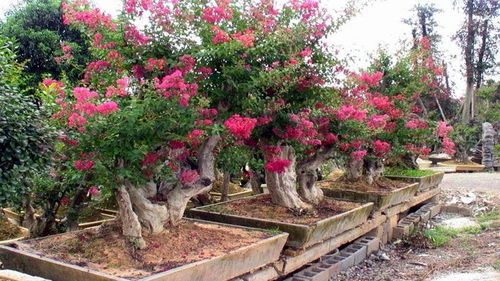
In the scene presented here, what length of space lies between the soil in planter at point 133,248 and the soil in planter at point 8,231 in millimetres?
1284

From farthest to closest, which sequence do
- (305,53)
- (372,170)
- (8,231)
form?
(372,170) < (8,231) < (305,53)

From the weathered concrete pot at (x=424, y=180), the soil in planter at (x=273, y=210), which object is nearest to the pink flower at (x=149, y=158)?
the soil in planter at (x=273, y=210)

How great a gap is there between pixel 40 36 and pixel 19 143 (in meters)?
5.58

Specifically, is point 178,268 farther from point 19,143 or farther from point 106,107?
point 19,143

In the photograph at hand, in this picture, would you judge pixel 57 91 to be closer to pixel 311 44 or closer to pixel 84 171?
pixel 84 171

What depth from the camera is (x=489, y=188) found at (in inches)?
466

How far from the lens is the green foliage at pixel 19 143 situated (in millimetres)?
3262

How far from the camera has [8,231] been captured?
4.89 m

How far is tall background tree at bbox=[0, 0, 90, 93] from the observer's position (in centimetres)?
816

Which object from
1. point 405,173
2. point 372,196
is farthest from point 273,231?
point 405,173

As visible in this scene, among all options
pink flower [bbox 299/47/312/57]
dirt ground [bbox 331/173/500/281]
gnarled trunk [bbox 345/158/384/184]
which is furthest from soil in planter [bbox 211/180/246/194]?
pink flower [bbox 299/47/312/57]

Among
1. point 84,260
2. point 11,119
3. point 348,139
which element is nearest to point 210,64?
point 11,119

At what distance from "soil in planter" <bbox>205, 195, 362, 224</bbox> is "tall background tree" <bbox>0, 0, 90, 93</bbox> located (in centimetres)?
390

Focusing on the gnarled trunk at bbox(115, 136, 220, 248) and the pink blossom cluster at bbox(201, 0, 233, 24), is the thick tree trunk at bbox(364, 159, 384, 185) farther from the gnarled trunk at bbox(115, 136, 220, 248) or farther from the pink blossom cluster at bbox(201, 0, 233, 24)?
the pink blossom cluster at bbox(201, 0, 233, 24)
